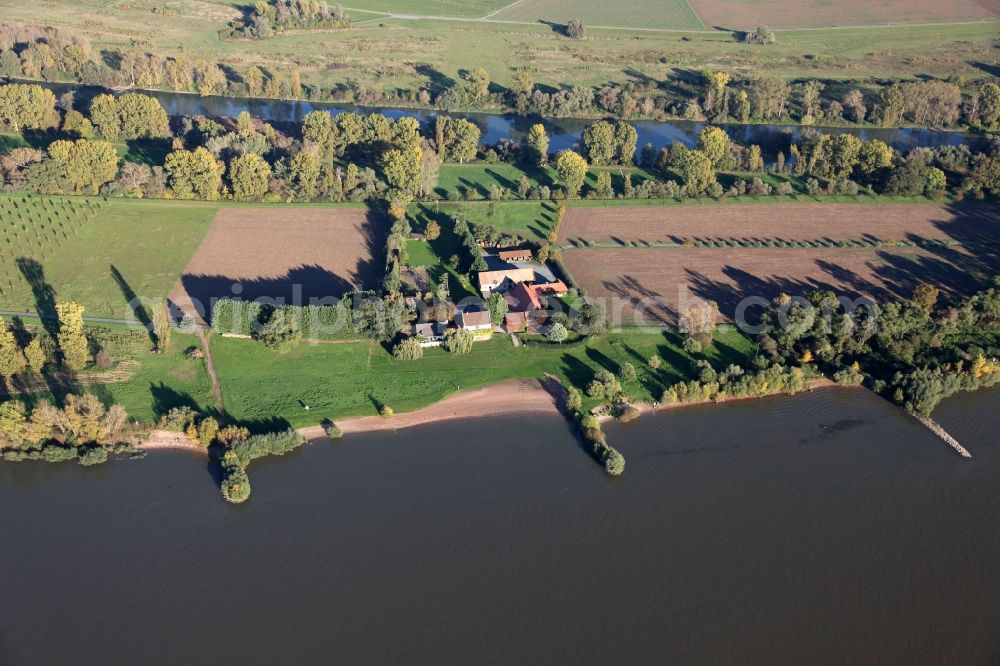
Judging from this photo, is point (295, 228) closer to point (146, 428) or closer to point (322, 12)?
point (146, 428)

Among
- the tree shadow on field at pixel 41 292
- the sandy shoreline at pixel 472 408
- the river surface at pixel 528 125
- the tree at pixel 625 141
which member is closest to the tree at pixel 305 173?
the tree shadow on field at pixel 41 292

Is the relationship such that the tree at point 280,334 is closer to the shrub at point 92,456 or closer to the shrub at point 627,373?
A: the shrub at point 92,456

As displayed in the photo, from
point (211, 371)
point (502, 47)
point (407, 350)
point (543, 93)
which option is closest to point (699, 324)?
point (407, 350)

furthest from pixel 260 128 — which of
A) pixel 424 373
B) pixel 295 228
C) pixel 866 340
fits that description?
pixel 866 340

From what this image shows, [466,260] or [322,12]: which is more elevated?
[322,12]

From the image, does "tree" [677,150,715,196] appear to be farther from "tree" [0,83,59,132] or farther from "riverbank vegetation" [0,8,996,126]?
"tree" [0,83,59,132]

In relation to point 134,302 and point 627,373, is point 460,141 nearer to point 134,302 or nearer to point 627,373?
point 134,302
